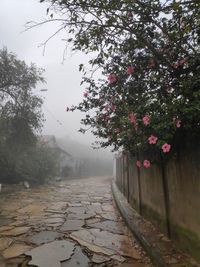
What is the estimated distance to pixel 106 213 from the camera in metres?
8.88

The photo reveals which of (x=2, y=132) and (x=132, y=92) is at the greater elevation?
(x=2, y=132)

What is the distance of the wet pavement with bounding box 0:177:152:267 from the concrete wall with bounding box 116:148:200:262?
0.75m

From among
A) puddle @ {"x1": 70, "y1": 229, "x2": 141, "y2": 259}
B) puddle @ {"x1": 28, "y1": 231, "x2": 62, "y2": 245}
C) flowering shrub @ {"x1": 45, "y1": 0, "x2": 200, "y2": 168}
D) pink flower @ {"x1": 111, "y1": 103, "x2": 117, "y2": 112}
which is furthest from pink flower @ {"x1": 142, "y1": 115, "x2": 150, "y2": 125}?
puddle @ {"x1": 28, "y1": 231, "x2": 62, "y2": 245}

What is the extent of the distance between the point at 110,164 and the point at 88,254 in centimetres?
3567

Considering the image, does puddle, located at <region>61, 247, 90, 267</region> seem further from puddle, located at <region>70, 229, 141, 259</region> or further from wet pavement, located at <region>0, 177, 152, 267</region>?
puddle, located at <region>70, 229, 141, 259</region>

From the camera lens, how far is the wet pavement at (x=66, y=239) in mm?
4609

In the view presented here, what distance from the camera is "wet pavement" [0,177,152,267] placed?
4609 mm

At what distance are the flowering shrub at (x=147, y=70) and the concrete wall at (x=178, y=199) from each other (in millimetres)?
335

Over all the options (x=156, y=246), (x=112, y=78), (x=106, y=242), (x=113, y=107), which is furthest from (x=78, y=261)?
(x=112, y=78)

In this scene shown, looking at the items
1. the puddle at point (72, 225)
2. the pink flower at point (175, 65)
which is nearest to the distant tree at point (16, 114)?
the puddle at point (72, 225)

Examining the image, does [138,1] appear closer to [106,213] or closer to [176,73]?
[176,73]

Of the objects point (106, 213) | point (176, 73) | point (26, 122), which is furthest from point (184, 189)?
point (26, 122)

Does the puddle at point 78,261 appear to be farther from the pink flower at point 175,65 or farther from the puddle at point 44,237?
the pink flower at point 175,65

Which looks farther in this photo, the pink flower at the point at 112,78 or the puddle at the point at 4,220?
the puddle at the point at 4,220
